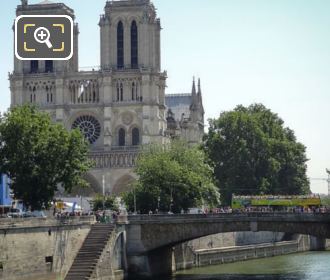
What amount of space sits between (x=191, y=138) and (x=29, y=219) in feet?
316

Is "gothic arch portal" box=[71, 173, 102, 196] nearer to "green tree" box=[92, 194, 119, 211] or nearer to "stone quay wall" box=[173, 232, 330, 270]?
"green tree" box=[92, 194, 119, 211]

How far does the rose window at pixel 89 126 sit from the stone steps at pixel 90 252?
6697 cm

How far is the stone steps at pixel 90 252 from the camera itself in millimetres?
65613

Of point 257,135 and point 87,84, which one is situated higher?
point 87,84

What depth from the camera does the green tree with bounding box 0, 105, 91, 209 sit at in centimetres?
7038

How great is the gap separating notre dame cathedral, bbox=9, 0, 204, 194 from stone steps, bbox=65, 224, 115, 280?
207ft

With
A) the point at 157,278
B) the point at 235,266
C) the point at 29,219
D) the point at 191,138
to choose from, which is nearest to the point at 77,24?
the point at 191,138

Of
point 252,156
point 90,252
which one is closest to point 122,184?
Answer: point 252,156

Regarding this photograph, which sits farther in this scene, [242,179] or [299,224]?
[242,179]

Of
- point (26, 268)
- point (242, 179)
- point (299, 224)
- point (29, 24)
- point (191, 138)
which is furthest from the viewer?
point (191, 138)

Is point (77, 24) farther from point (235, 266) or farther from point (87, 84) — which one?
point (235, 266)

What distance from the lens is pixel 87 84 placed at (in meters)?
139

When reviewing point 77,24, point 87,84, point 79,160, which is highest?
point 77,24

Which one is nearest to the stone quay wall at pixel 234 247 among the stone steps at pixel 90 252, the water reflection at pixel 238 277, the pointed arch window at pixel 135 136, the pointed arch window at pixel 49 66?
the water reflection at pixel 238 277
